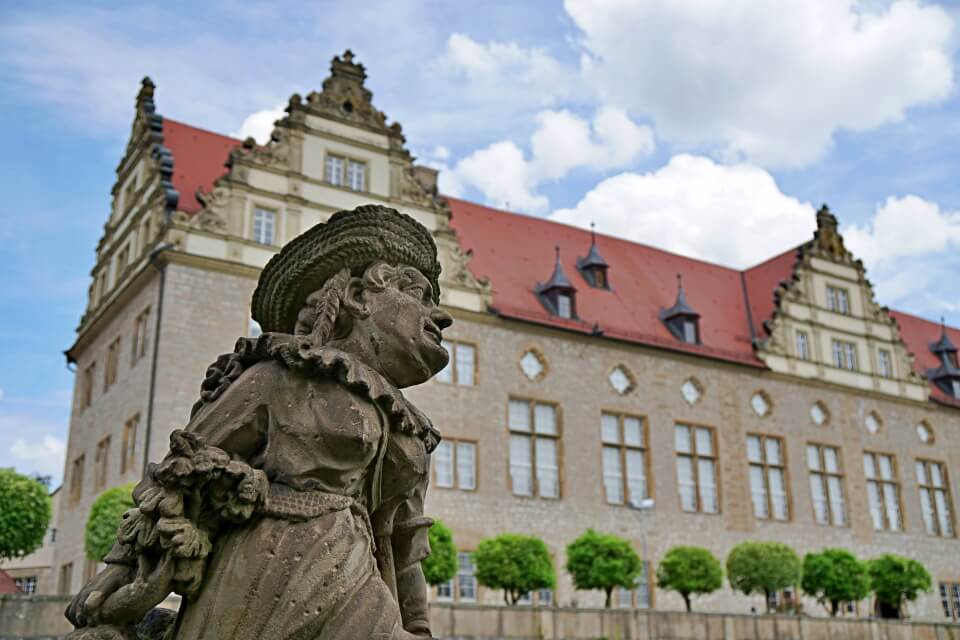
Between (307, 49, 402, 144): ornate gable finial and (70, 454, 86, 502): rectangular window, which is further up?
(307, 49, 402, 144): ornate gable finial

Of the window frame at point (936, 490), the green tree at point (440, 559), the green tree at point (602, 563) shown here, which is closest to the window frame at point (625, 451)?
the green tree at point (602, 563)

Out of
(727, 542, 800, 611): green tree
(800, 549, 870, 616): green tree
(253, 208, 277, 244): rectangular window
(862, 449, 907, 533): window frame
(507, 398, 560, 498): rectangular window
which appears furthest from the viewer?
(862, 449, 907, 533): window frame

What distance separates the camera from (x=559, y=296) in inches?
990

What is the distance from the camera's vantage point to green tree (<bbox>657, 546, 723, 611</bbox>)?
20.5m

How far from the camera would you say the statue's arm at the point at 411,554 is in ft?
9.93

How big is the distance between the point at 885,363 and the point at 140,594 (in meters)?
30.8

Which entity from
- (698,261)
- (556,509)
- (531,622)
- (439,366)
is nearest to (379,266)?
(439,366)

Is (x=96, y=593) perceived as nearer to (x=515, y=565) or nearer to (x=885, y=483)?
(x=515, y=565)

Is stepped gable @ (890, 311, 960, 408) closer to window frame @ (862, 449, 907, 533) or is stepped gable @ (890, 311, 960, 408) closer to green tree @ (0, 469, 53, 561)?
window frame @ (862, 449, 907, 533)

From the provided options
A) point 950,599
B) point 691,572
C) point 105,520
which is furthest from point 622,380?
point 105,520

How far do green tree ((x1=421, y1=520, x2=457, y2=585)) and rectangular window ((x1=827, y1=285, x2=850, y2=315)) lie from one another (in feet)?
53.9

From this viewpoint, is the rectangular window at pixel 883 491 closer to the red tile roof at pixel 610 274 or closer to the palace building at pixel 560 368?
the palace building at pixel 560 368

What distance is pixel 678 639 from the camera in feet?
54.4

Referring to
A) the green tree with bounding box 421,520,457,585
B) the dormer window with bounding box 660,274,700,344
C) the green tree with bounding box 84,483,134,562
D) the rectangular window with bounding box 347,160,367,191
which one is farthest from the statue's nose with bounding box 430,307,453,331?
the dormer window with bounding box 660,274,700,344
